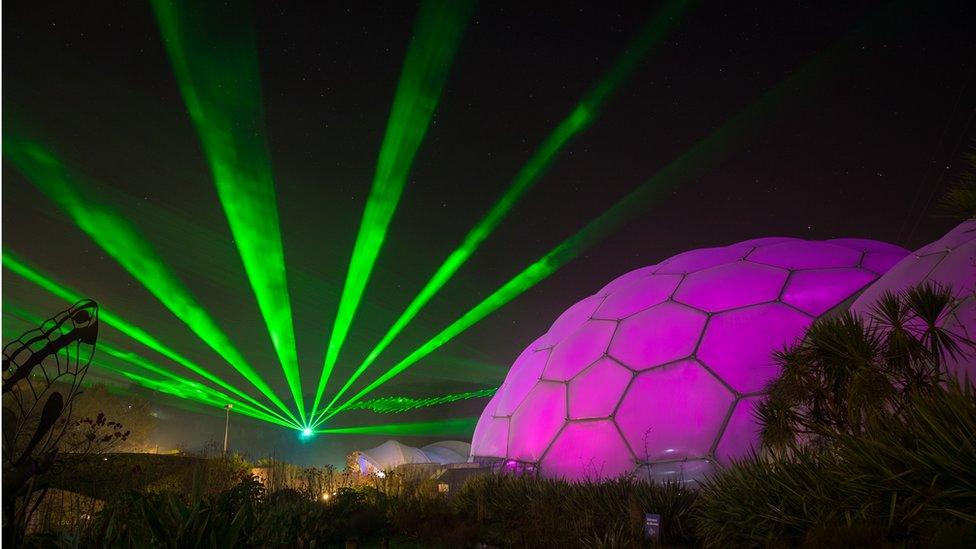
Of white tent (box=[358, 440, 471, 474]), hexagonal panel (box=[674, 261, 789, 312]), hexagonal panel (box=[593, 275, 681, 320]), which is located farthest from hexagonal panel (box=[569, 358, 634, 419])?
white tent (box=[358, 440, 471, 474])

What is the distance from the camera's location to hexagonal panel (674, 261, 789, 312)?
9.12m

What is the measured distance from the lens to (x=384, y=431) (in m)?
71.9

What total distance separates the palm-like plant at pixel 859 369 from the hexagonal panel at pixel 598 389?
305cm

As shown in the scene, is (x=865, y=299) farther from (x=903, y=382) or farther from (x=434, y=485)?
(x=434, y=485)

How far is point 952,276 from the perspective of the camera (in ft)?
18.0

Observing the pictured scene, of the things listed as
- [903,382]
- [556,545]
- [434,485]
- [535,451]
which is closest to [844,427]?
[903,382]

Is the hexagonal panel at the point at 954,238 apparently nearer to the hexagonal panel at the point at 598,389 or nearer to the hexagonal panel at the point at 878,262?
the hexagonal panel at the point at 878,262

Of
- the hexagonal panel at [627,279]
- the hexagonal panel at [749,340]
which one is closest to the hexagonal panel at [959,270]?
the hexagonal panel at [749,340]

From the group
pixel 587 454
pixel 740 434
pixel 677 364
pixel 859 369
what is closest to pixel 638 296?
pixel 677 364

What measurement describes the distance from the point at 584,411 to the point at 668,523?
3.45m

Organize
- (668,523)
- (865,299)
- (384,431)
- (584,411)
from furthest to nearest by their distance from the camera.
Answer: (384,431), (584,411), (865,299), (668,523)

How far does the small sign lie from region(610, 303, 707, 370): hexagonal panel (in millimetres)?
4071

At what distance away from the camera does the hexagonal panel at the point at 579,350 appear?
10.0 metres

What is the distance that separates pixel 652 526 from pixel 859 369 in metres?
2.47
